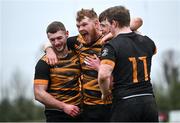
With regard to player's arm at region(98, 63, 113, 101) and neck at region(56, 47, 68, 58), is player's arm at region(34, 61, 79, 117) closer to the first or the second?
neck at region(56, 47, 68, 58)

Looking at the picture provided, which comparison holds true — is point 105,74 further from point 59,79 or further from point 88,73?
point 59,79

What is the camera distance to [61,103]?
7375mm

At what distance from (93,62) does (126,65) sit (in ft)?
2.85

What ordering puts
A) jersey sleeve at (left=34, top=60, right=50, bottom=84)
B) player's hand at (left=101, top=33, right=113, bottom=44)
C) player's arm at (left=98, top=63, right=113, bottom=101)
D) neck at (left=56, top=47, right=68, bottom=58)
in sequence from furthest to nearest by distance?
neck at (left=56, top=47, right=68, bottom=58)
jersey sleeve at (left=34, top=60, right=50, bottom=84)
player's hand at (left=101, top=33, right=113, bottom=44)
player's arm at (left=98, top=63, right=113, bottom=101)

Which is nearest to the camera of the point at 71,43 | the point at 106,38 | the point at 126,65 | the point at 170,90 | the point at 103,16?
the point at 126,65

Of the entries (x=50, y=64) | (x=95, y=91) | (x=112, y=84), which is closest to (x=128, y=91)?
(x=112, y=84)

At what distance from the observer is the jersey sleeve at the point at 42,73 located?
747cm

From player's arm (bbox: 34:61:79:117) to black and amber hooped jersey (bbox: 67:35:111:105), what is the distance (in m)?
0.26

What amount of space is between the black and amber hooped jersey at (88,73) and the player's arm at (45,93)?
0.86 feet

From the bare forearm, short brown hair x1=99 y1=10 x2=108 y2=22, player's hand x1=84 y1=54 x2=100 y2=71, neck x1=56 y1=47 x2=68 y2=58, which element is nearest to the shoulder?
neck x1=56 y1=47 x2=68 y2=58

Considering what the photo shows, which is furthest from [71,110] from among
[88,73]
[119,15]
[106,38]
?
[119,15]

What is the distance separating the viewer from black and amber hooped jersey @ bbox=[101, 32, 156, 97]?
620 centimetres

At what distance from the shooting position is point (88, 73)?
24.1 ft

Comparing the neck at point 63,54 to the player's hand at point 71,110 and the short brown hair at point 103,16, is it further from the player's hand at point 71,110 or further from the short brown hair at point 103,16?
the short brown hair at point 103,16
